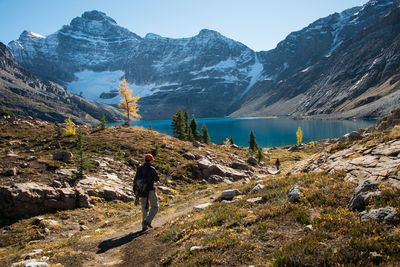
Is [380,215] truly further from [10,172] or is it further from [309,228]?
[10,172]

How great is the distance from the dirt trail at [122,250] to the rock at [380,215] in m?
5.69

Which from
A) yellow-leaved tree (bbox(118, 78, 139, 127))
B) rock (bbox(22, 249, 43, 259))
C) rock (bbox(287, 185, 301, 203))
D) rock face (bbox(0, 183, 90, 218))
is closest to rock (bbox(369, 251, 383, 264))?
rock (bbox(287, 185, 301, 203))

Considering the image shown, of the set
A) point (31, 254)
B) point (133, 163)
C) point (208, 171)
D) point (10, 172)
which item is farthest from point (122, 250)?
point (208, 171)

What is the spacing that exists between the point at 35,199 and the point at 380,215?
14113mm

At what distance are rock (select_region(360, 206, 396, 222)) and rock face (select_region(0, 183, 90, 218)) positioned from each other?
12950 mm

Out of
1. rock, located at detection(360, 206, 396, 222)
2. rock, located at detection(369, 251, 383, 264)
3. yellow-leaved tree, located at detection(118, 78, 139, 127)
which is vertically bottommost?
rock, located at detection(369, 251, 383, 264)

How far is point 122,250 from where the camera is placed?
7531 mm

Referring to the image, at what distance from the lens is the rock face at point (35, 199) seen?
10633 millimetres

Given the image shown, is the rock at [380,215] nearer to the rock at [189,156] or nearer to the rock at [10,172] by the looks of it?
the rock at [10,172]

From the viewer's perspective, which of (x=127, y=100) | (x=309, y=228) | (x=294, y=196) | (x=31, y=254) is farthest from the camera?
(x=127, y=100)

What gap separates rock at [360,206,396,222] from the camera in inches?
208

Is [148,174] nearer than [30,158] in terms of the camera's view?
Yes

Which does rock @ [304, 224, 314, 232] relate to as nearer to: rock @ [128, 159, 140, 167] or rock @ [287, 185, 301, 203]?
rock @ [287, 185, 301, 203]

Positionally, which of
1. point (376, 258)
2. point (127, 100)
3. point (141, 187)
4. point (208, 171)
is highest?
point (127, 100)
